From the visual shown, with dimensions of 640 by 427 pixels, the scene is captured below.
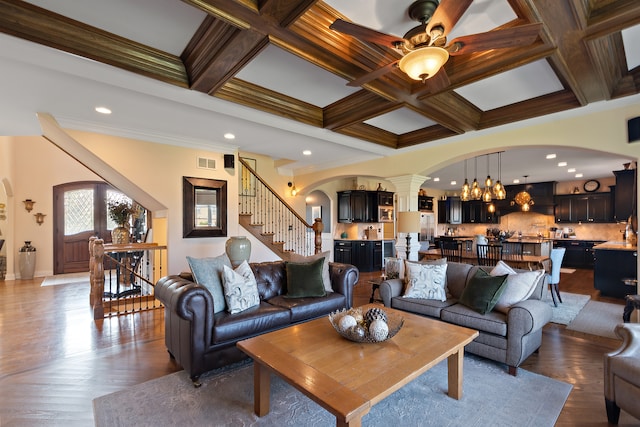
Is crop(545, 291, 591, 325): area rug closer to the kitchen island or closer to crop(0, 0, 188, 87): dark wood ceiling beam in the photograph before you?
the kitchen island

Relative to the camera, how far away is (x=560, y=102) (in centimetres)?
337

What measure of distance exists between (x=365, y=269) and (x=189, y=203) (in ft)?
16.5

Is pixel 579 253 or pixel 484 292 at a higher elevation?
pixel 484 292

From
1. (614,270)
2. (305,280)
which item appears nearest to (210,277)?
(305,280)

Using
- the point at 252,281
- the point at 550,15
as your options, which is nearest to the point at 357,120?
the point at 550,15

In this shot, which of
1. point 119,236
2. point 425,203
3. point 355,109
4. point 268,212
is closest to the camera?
point 355,109

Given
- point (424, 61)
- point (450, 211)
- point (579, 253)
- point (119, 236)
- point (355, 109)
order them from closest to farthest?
1. point (424, 61)
2. point (355, 109)
3. point (119, 236)
4. point (579, 253)
5. point (450, 211)

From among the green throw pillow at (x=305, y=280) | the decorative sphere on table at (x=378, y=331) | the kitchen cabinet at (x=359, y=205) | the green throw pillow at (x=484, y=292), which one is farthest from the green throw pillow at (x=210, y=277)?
the kitchen cabinet at (x=359, y=205)

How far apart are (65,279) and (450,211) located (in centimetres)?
1143

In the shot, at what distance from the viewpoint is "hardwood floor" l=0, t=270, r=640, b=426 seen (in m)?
2.16

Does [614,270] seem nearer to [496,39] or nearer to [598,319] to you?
[598,319]

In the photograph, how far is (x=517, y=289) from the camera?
9.58ft

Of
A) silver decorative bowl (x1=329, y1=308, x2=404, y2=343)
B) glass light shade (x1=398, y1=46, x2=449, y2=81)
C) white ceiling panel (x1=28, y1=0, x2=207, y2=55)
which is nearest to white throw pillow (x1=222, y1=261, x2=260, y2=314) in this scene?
silver decorative bowl (x1=329, y1=308, x2=404, y2=343)

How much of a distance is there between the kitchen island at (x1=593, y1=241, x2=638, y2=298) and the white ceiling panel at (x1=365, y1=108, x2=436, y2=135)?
13.5 ft
